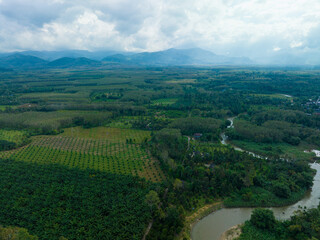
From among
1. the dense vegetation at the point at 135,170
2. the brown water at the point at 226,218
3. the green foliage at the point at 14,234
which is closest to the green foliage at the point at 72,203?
the dense vegetation at the point at 135,170

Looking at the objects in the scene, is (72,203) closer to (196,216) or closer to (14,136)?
(196,216)

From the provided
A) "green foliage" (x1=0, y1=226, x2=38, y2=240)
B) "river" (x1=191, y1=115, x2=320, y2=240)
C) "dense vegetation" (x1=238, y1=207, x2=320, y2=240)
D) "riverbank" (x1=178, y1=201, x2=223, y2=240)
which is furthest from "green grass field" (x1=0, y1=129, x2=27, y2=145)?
"dense vegetation" (x1=238, y1=207, x2=320, y2=240)

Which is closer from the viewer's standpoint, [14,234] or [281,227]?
[14,234]

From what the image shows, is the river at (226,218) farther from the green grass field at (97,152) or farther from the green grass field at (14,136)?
the green grass field at (14,136)

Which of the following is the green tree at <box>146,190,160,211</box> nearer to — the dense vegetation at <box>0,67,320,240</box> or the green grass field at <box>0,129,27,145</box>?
the dense vegetation at <box>0,67,320,240</box>

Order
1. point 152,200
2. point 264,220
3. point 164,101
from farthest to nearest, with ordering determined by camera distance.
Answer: point 164,101, point 152,200, point 264,220

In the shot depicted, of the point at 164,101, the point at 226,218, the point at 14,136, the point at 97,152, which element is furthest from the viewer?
the point at 164,101

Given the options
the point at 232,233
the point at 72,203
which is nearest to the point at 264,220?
the point at 232,233
